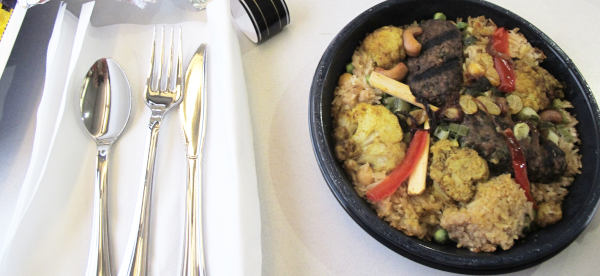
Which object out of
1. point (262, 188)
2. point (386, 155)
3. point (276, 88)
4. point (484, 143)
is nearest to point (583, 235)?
point (484, 143)

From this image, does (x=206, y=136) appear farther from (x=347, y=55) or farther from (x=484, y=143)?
(x=484, y=143)

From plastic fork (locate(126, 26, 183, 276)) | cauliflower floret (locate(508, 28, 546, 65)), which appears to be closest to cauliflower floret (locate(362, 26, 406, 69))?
cauliflower floret (locate(508, 28, 546, 65))

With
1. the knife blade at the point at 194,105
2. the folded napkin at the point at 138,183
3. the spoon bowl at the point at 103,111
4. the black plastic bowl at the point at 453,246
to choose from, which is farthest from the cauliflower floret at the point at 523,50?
the spoon bowl at the point at 103,111

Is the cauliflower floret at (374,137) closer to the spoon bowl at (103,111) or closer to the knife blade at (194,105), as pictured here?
the knife blade at (194,105)

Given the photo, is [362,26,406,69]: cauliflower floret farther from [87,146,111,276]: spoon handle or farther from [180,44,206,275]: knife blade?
[87,146,111,276]: spoon handle

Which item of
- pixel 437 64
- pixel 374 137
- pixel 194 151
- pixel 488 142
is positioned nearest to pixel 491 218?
pixel 488 142
